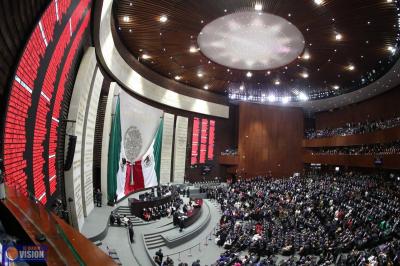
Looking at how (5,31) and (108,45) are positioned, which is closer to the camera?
(5,31)

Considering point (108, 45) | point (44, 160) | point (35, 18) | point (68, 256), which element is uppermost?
point (108, 45)

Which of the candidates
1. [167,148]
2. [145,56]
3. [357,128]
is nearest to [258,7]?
[145,56]

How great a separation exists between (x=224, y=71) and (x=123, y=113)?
1027 centimetres

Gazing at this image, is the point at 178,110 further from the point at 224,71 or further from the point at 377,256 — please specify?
the point at 377,256

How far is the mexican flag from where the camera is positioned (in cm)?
1762

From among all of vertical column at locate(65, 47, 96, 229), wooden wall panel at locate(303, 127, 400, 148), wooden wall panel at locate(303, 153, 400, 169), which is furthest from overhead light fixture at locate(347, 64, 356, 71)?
vertical column at locate(65, 47, 96, 229)

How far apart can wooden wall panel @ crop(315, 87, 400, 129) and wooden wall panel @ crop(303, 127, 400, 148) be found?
303cm

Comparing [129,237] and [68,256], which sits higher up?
[68,256]

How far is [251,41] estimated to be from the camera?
67.6 feet

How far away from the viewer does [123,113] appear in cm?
1920

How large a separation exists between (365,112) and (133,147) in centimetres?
2245

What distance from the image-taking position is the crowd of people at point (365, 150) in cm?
2127

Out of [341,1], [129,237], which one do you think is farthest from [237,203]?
[341,1]

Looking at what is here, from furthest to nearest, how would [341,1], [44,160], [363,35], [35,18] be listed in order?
1. [363,35]
2. [341,1]
3. [44,160]
4. [35,18]
